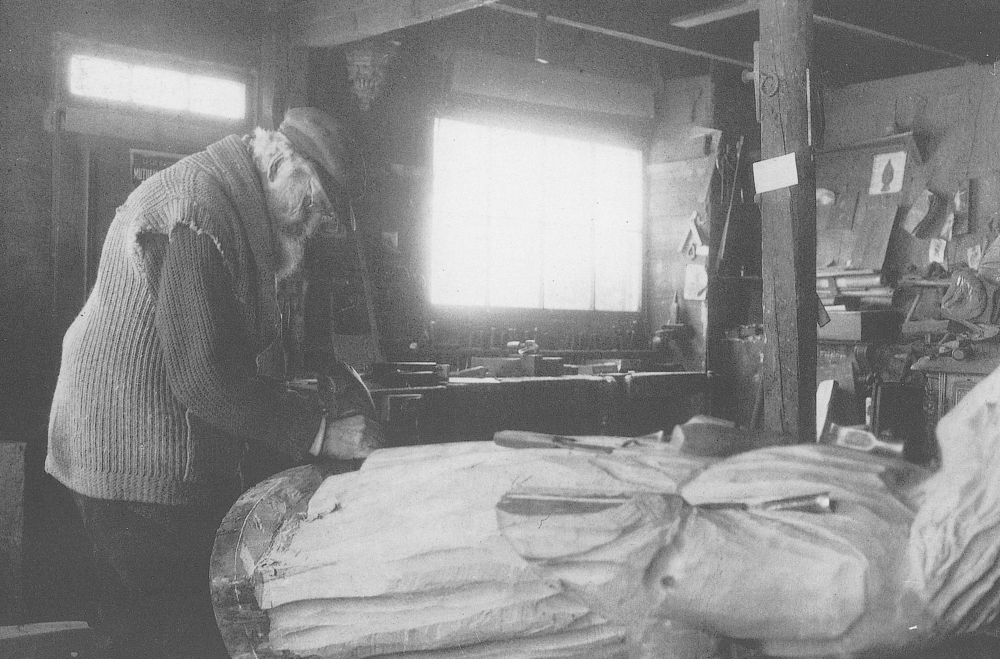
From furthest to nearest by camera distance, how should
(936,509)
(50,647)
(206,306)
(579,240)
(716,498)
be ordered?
(579,240) < (50,647) < (206,306) < (716,498) < (936,509)

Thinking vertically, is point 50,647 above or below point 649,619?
below

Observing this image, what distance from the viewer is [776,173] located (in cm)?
351

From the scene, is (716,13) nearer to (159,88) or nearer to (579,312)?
(579,312)

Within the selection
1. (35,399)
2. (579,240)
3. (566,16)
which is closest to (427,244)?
(579,240)

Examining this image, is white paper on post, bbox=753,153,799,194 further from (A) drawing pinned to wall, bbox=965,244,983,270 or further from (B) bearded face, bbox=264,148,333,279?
(A) drawing pinned to wall, bbox=965,244,983,270

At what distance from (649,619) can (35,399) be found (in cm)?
438

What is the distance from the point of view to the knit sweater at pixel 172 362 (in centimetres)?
200

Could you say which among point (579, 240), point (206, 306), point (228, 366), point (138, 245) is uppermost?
point (579, 240)

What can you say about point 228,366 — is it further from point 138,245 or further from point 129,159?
point 129,159

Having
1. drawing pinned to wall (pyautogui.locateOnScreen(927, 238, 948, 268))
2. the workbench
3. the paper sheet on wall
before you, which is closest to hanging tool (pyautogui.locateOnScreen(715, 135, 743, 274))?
the paper sheet on wall

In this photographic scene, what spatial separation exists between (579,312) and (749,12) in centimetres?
270

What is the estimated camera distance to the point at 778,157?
3.52 m

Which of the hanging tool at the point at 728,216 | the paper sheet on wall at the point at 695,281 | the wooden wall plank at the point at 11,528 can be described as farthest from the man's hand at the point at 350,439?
the hanging tool at the point at 728,216

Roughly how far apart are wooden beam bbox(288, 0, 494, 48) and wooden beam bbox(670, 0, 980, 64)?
187 centimetres
